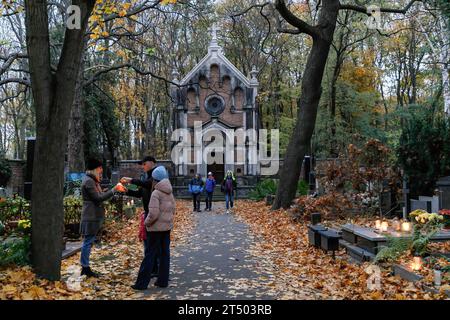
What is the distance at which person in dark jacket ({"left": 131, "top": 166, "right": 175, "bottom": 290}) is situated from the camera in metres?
6.70

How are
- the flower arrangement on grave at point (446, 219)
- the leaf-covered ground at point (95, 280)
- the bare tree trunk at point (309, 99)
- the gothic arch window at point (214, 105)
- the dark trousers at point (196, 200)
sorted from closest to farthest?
the leaf-covered ground at point (95, 280) → the flower arrangement on grave at point (446, 219) → the bare tree trunk at point (309, 99) → the dark trousers at point (196, 200) → the gothic arch window at point (214, 105)

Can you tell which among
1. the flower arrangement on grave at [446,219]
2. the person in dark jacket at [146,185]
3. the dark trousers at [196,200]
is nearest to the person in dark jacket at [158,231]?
the person in dark jacket at [146,185]

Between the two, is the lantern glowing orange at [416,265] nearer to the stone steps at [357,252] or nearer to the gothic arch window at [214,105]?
the stone steps at [357,252]

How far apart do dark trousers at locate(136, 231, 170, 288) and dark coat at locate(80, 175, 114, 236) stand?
106 centimetres

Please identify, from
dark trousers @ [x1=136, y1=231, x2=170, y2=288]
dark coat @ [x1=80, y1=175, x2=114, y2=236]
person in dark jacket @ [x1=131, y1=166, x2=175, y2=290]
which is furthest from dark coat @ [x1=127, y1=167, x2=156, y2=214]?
dark trousers @ [x1=136, y1=231, x2=170, y2=288]

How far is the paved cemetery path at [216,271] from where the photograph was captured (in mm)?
6418

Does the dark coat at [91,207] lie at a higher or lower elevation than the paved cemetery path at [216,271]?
higher

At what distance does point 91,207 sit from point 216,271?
2481mm

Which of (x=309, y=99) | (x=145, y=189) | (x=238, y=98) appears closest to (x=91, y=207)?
(x=145, y=189)

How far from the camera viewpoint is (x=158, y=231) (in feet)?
22.4

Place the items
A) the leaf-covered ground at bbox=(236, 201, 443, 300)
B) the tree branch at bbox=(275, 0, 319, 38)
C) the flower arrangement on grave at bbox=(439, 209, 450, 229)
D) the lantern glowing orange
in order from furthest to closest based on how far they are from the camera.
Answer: the tree branch at bbox=(275, 0, 319, 38)
the flower arrangement on grave at bbox=(439, 209, 450, 229)
the lantern glowing orange
the leaf-covered ground at bbox=(236, 201, 443, 300)

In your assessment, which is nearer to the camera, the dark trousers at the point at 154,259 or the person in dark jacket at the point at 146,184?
the dark trousers at the point at 154,259

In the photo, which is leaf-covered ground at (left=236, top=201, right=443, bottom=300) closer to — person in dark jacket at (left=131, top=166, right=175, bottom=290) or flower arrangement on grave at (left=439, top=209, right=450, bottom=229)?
person in dark jacket at (left=131, top=166, right=175, bottom=290)
